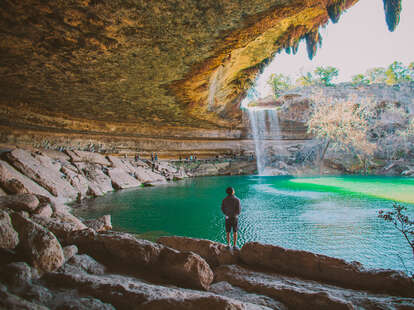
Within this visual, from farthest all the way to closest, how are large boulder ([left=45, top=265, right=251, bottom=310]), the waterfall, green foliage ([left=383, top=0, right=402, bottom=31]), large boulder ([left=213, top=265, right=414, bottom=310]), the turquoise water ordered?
the waterfall
green foliage ([left=383, top=0, right=402, bottom=31])
the turquoise water
large boulder ([left=213, top=265, right=414, bottom=310])
large boulder ([left=45, top=265, right=251, bottom=310])


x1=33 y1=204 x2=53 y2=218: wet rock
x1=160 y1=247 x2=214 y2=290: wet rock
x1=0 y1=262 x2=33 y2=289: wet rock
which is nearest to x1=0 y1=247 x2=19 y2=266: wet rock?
x1=0 y1=262 x2=33 y2=289: wet rock

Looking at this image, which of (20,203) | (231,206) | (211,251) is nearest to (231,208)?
(231,206)

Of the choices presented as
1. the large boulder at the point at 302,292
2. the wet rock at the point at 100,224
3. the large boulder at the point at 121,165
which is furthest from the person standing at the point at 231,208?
the large boulder at the point at 121,165

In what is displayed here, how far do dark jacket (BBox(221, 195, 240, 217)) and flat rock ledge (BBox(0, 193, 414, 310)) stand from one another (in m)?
1.05

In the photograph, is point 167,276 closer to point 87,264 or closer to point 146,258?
point 146,258

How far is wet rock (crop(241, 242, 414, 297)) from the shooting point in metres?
2.38

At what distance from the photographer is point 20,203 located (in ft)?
14.0

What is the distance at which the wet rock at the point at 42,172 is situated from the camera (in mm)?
7492

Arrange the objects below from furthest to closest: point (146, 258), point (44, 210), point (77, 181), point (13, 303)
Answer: point (77, 181) → point (44, 210) → point (146, 258) → point (13, 303)

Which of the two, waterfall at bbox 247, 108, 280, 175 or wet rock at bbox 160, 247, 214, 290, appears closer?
wet rock at bbox 160, 247, 214, 290

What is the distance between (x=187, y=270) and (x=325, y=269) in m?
1.63

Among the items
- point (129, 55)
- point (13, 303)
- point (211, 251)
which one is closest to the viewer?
point (13, 303)

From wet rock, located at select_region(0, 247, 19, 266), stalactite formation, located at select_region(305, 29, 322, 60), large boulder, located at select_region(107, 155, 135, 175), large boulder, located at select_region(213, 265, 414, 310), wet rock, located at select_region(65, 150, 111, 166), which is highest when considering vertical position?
stalactite formation, located at select_region(305, 29, 322, 60)

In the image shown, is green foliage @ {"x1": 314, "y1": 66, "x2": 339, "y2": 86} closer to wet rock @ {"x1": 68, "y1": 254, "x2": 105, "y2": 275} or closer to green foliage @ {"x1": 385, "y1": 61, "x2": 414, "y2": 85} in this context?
green foliage @ {"x1": 385, "y1": 61, "x2": 414, "y2": 85}
